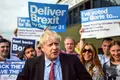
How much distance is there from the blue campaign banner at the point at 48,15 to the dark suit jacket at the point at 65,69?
4814mm

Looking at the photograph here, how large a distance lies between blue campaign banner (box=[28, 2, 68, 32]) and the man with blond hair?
4833 mm

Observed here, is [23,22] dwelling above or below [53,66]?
above

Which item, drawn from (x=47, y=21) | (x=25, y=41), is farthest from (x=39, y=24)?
(x=25, y=41)

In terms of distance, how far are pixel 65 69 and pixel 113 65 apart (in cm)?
170

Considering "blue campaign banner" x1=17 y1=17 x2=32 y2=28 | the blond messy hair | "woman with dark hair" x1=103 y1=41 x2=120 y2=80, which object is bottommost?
"woman with dark hair" x1=103 y1=41 x2=120 y2=80

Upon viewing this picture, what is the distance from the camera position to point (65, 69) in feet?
13.3

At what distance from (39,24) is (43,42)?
483 cm

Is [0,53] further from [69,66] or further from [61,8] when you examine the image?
[69,66]

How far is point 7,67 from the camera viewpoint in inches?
301

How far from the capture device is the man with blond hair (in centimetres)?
401

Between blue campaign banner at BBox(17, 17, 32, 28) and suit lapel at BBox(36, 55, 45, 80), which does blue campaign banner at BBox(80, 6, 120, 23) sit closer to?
blue campaign banner at BBox(17, 17, 32, 28)

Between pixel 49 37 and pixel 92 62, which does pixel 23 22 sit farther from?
pixel 49 37

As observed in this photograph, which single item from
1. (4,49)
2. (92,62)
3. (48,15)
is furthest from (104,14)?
(92,62)

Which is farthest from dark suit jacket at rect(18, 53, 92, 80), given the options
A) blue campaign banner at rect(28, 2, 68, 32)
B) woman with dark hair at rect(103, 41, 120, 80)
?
blue campaign banner at rect(28, 2, 68, 32)
